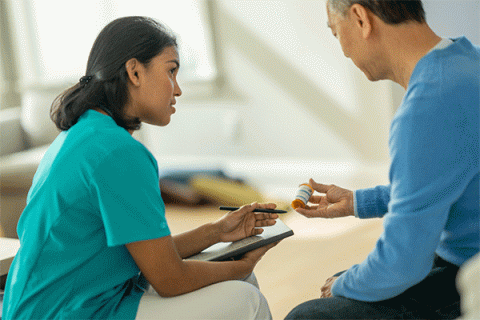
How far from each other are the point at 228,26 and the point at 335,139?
3.96 ft

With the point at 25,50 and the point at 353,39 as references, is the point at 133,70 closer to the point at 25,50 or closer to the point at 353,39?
the point at 353,39

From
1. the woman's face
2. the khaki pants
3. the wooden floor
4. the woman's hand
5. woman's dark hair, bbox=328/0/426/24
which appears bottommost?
the wooden floor

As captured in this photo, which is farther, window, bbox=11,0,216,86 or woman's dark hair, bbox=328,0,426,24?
window, bbox=11,0,216,86

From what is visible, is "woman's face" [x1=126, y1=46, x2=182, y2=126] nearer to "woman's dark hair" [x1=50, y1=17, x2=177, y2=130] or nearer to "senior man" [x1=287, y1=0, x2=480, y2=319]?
"woman's dark hair" [x1=50, y1=17, x2=177, y2=130]

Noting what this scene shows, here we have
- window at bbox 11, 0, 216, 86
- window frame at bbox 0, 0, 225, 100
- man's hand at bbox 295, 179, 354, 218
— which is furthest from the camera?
window frame at bbox 0, 0, 225, 100

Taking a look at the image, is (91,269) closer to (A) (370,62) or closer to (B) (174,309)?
(B) (174,309)

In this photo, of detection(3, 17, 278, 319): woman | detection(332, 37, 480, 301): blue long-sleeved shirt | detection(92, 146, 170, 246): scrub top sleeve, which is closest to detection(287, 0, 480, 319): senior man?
detection(332, 37, 480, 301): blue long-sleeved shirt

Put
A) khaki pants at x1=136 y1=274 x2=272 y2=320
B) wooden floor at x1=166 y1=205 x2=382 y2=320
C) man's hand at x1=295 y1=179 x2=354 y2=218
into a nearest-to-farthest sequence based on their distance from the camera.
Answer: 1. khaki pants at x1=136 y1=274 x2=272 y2=320
2. man's hand at x1=295 y1=179 x2=354 y2=218
3. wooden floor at x1=166 y1=205 x2=382 y2=320

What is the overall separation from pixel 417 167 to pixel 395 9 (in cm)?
33

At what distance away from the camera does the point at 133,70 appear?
1278 millimetres

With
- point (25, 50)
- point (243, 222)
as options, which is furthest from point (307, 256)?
point (25, 50)

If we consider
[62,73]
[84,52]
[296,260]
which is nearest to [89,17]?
[84,52]

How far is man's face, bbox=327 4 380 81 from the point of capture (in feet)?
3.62

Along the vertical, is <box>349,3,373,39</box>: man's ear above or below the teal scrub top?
above
